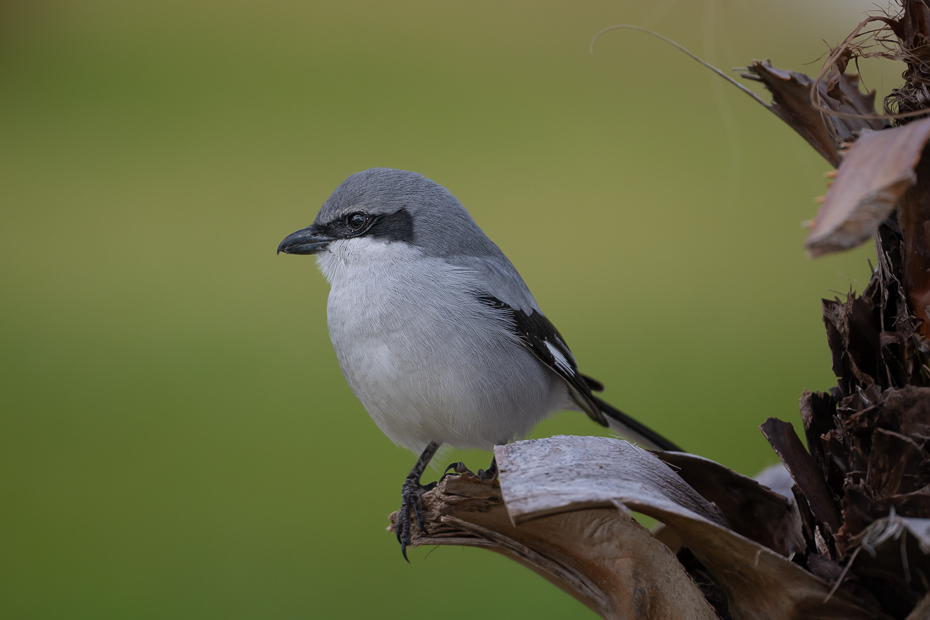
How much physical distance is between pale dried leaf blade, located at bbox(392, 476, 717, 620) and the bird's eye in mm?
999

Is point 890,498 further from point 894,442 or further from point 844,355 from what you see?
point 844,355

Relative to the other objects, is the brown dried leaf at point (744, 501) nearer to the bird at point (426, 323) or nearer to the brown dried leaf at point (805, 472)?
the brown dried leaf at point (805, 472)

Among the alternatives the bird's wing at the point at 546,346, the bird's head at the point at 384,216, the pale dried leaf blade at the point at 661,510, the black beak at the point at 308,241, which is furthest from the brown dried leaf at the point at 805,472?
the black beak at the point at 308,241

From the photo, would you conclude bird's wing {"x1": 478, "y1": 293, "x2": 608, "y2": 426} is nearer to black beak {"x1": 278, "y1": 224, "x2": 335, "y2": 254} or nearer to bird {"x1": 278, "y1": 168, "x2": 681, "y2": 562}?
bird {"x1": 278, "y1": 168, "x2": 681, "y2": 562}

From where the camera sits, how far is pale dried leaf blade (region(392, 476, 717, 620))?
85cm

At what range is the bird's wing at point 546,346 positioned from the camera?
1847 millimetres

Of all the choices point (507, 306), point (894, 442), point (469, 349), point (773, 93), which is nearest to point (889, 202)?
point (894, 442)

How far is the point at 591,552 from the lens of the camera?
890mm

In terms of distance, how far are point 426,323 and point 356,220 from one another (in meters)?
0.36

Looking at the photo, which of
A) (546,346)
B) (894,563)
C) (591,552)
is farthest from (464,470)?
(546,346)

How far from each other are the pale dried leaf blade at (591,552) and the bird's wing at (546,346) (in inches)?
34.4

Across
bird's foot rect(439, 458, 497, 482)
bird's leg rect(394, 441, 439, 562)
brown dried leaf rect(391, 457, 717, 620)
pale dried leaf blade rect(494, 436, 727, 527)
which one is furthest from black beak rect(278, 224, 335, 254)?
pale dried leaf blade rect(494, 436, 727, 527)

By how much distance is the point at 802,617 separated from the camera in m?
0.76

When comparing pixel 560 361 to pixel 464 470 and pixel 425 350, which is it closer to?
pixel 425 350
